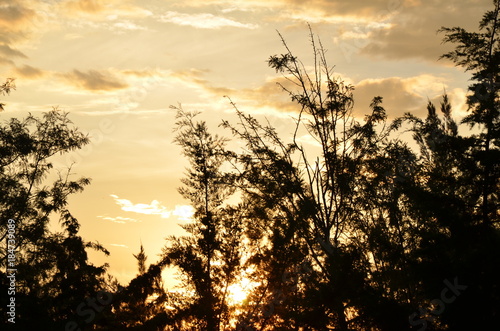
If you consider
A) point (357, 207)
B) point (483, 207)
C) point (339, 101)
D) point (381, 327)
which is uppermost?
point (339, 101)

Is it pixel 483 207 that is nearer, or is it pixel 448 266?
pixel 448 266

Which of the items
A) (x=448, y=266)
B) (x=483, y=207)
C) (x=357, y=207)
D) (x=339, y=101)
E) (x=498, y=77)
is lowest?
(x=448, y=266)

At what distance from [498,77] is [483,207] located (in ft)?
13.8

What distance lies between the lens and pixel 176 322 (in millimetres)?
26641

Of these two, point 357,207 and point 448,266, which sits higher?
point 357,207

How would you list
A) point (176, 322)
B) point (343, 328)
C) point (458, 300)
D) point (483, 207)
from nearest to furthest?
point (458, 300) → point (483, 207) → point (343, 328) → point (176, 322)

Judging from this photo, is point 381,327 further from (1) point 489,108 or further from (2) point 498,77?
(2) point 498,77

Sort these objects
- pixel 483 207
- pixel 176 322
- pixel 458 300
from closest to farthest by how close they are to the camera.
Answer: pixel 458 300, pixel 483 207, pixel 176 322

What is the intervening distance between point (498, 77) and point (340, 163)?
21.5 feet

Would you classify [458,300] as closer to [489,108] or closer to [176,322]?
[489,108]

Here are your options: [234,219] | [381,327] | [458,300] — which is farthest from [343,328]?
[234,219]

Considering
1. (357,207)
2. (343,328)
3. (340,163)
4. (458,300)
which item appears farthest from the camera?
(357,207)

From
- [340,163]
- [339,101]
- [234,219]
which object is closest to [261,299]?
[234,219]

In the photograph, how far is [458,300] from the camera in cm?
1249
